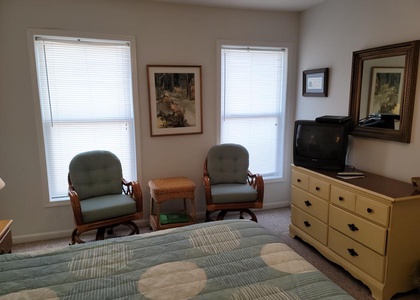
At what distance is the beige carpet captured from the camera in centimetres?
236

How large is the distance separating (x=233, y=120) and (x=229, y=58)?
0.79 m

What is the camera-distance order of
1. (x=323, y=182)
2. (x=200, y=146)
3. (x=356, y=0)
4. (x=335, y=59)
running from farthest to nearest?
1. (x=200, y=146)
2. (x=335, y=59)
3. (x=356, y=0)
4. (x=323, y=182)

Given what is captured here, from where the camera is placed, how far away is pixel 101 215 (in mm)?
2822

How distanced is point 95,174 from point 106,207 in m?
0.49

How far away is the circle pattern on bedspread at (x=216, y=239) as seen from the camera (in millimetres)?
1677

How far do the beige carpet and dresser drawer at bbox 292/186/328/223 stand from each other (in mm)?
391

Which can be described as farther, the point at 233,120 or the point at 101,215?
the point at 233,120

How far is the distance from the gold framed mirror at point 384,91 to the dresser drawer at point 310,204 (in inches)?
30.7

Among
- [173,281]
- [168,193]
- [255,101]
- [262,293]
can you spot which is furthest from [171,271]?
[255,101]

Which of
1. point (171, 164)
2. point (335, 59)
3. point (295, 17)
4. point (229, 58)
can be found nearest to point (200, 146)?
point (171, 164)

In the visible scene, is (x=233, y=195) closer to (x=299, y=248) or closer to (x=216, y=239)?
(x=299, y=248)

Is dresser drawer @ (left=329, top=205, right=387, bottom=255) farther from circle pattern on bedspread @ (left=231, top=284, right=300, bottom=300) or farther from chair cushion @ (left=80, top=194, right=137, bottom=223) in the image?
chair cushion @ (left=80, top=194, right=137, bottom=223)

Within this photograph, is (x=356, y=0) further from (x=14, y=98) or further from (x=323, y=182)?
(x=14, y=98)

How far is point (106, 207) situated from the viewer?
285cm
